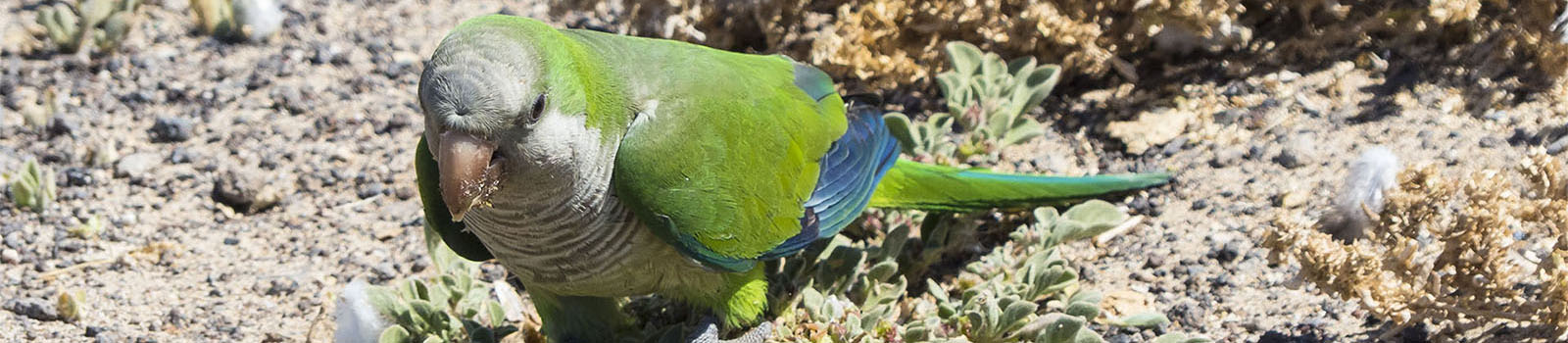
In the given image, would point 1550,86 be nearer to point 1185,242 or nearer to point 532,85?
point 1185,242

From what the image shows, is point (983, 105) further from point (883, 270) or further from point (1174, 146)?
point (883, 270)

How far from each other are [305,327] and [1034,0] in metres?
2.40

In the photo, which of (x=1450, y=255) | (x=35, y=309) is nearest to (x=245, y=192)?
(x=35, y=309)

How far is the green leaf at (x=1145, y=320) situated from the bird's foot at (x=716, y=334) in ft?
2.95

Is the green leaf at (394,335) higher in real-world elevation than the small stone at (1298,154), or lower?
lower

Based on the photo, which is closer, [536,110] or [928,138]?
[536,110]

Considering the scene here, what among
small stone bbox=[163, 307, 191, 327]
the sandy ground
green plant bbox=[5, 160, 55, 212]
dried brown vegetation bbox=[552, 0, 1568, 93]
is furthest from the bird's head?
green plant bbox=[5, 160, 55, 212]

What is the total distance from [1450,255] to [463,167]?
209 centimetres

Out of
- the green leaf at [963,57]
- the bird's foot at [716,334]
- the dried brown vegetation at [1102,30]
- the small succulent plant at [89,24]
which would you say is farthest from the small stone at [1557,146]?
the small succulent plant at [89,24]

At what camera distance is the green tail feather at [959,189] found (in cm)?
394

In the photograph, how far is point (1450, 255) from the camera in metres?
3.16

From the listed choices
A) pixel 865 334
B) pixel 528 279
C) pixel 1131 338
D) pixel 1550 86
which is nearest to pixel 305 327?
pixel 528 279

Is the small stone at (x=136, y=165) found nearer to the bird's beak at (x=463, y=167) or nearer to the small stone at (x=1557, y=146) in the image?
the bird's beak at (x=463, y=167)

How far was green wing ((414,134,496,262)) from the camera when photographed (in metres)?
3.18
